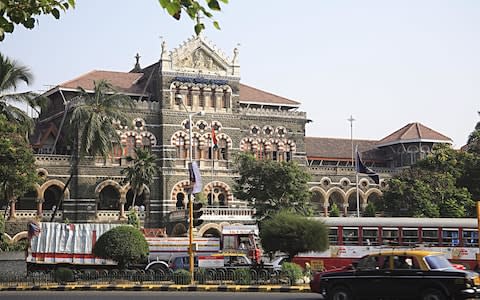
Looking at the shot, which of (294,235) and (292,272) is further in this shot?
(294,235)

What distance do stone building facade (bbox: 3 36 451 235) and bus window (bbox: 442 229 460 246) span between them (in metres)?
24.1

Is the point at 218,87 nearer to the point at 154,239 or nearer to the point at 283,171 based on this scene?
the point at 283,171

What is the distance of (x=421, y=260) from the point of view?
727 inches

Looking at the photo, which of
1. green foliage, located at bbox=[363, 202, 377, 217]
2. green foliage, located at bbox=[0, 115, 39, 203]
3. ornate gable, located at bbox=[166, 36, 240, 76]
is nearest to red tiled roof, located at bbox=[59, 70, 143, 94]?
ornate gable, located at bbox=[166, 36, 240, 76]

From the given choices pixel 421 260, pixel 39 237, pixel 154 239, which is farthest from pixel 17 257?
pixel 421 260

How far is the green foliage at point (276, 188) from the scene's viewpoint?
49.7m

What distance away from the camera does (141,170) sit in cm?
5369

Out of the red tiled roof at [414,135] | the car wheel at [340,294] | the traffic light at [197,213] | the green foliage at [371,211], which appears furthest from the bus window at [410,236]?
the red tiled roof at [414,135]

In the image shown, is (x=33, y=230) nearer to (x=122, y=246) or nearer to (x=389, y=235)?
(x=122, y=246)

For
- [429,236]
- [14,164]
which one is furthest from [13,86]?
[429,236]

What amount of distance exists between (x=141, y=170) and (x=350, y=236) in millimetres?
22538

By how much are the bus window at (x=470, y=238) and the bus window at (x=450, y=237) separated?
0.33m

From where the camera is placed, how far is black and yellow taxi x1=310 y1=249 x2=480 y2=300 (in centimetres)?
1769

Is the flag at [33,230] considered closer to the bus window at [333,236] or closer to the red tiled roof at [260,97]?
the bus window at [333,236]
